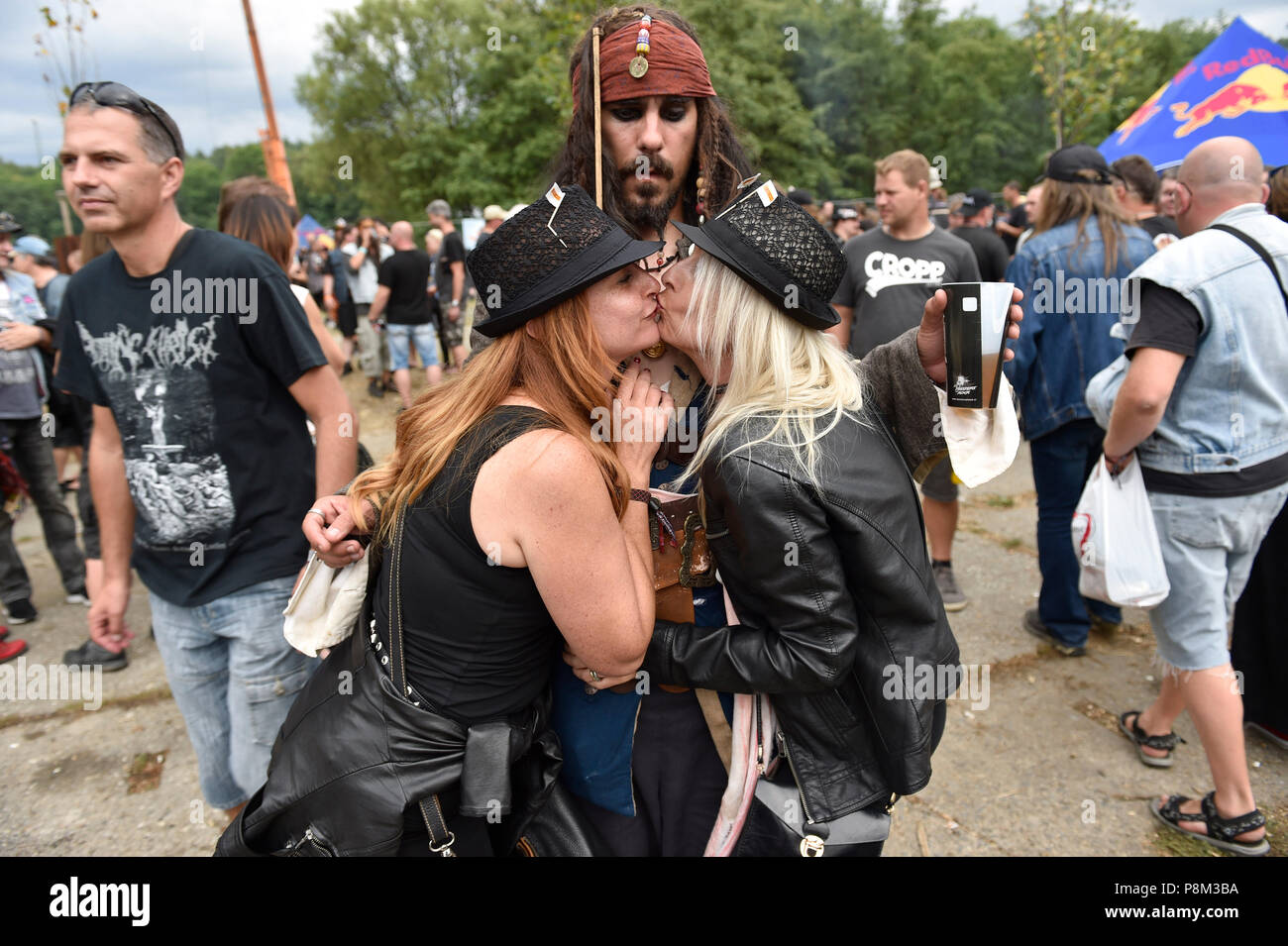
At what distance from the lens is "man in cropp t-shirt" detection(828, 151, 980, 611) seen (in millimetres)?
4340

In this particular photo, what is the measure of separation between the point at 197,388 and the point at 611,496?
1495mm

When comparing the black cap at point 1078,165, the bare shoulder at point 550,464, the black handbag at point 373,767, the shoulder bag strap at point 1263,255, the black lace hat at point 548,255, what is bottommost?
the black handbag at point 373,767

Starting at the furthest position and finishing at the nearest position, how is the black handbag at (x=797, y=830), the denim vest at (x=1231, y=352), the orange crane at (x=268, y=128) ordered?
the orange crane at (x=268, y=128)
the denim vest at (x=1231, y=352)
the black handbag at (x=797, y=830)

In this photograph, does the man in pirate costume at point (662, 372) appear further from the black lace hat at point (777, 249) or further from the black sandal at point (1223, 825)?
the black sandal at point (1223, 825)

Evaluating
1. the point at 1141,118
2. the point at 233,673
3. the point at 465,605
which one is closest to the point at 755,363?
the point at 465,605

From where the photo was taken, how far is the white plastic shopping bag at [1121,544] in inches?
104

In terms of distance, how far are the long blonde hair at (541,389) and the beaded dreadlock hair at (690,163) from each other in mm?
661

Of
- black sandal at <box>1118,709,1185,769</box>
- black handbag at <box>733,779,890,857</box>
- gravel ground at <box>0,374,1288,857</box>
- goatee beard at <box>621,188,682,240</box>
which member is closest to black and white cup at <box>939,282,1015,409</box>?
goatee beard at <box>621,188,682,240</box>

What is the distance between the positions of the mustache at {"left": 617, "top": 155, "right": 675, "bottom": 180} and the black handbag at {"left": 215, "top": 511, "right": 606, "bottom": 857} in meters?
1.12

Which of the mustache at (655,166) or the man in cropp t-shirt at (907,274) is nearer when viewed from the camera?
the mustache at (655,166)

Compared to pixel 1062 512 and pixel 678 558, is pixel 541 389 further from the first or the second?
pixel 1062 512

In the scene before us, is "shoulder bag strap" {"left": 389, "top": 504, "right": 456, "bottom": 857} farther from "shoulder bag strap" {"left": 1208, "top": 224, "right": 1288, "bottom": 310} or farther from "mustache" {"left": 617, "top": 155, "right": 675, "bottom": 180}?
"shoulder bag strap" {"left": 1208, "top": 224, "right": 1288, "bottom": 310}

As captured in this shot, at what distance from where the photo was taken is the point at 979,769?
3.19m

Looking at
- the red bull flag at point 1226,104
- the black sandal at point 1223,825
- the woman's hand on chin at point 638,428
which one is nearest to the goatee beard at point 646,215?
the woman's hand on chin at point 638,428
